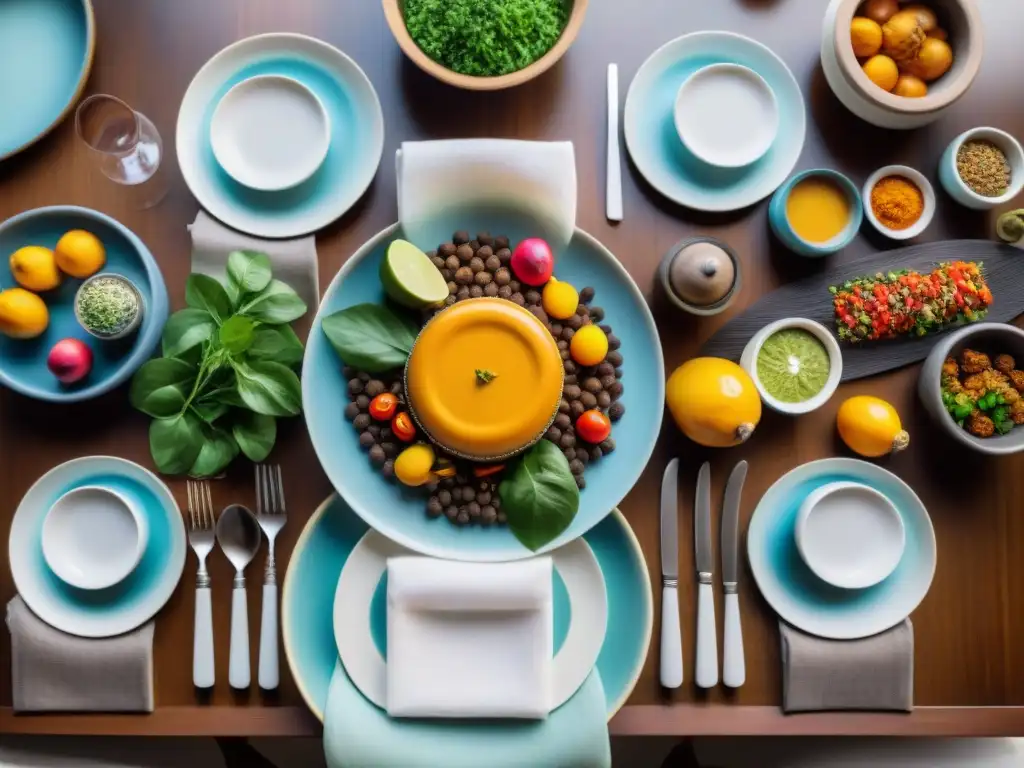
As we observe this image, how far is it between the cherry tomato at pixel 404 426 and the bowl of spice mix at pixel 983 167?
94 centimetres

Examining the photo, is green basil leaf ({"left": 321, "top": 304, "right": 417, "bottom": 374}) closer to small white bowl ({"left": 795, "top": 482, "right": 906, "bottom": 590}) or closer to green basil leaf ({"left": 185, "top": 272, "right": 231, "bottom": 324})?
green basil leaf ({"left": 185, "top": 272, "right": 231, "bottom": 324})

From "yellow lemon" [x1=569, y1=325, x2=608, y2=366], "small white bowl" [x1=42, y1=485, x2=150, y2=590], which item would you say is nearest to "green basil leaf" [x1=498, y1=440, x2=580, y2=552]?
"yellow lemon" [x1=569, y1=325, x2=608, y2=366]

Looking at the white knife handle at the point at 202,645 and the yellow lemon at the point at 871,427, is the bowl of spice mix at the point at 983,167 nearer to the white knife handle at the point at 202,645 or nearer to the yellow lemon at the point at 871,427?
the yellow lemon at the point at 871,427

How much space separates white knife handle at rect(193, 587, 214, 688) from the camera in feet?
3.70

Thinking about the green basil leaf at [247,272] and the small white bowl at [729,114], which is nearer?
the green basil leaf at [247,272]

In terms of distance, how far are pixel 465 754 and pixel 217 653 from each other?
0.42 metres

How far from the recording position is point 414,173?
109 cm

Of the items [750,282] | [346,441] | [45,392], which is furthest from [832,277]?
[45,392]

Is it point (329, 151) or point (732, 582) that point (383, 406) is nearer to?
point (329, 151)

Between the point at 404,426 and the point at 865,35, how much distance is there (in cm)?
93

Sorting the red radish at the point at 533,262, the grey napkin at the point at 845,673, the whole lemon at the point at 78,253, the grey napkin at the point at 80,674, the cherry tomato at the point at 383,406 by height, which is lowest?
the grey napkin at the point at 845,673

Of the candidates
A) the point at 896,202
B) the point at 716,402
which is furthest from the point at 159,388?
the point at 896,202

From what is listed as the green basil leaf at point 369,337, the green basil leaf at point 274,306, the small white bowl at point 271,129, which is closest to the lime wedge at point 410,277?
the green basil leaf at point 369,337

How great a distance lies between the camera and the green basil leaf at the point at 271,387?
1.06 m
